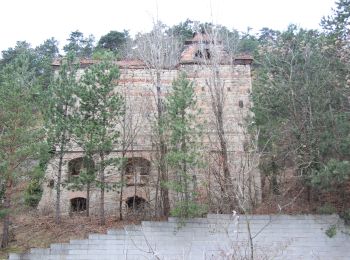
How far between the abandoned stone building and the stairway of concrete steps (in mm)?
2465

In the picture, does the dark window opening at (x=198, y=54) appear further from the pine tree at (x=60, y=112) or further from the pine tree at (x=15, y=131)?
the pine tree at (x=15, y=131)

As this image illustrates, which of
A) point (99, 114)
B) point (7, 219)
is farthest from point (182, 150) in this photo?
point (7, 219)

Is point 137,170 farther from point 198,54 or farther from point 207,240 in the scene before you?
point 207,240

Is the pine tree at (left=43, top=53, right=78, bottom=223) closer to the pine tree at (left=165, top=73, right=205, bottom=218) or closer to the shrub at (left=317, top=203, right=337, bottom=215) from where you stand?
the pine tree at (left=165, top=73, right=205, bottom=218)

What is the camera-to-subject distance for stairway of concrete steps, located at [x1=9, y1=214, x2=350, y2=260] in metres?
14.3

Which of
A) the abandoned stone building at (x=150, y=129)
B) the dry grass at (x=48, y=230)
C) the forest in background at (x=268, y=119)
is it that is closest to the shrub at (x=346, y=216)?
the forest in background at (x=268, y=119)

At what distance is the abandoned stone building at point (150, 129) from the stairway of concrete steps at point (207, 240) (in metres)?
2.46

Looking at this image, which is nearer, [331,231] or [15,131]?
[331,231]

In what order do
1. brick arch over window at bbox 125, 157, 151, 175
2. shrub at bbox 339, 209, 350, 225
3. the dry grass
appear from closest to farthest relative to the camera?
1. shrub at bbox 339, 209, 350, 225
2. the dry grass
3. brick arch over window at bbox 125, 157, 151, 175

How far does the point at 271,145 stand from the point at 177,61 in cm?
699

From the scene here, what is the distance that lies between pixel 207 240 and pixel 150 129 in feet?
21.7

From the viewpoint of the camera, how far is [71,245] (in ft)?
47.0

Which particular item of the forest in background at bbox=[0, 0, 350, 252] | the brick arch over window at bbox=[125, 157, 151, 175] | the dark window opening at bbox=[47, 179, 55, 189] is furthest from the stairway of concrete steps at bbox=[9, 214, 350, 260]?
the brick arch over window at bbox=[125, 157, 151, 175]

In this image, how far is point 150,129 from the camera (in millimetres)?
19844
